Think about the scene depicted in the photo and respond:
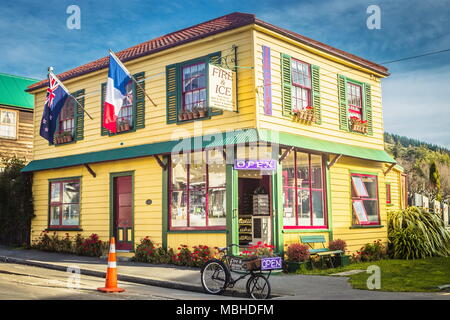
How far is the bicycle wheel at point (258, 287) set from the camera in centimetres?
959

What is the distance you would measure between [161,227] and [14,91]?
14.8m

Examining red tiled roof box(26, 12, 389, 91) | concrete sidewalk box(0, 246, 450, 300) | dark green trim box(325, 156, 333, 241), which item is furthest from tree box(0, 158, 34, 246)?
dark green trim box(325, 156, 333, 241)

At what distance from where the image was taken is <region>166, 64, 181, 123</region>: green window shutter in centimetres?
1523

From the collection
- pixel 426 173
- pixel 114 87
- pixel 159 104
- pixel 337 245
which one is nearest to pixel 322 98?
pixel 337 245

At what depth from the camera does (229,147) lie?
13641 millimetres

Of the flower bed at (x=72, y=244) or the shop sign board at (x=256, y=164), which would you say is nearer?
the shop sign board at (x=256, y=164)

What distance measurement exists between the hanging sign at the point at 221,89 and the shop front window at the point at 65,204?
7.88 metres

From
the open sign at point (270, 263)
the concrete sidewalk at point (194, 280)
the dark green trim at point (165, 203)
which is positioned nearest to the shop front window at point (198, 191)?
the dark green trim at point (165, 203)

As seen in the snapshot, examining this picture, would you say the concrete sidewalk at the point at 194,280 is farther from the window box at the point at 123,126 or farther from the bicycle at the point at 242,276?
the window box at the point at 123,126

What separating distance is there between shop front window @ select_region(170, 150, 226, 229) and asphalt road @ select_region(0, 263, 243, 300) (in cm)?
341

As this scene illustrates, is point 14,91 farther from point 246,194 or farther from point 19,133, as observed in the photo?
point 246,194

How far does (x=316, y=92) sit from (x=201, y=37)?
159 inches
